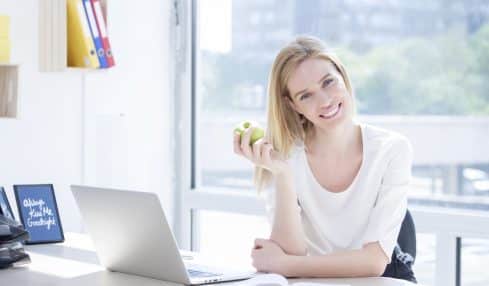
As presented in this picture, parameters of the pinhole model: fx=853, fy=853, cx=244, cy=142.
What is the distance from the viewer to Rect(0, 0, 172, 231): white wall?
11.2 feet

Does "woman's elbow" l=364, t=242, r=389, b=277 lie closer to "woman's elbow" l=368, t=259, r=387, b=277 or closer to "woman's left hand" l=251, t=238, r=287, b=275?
"woman's elbow" l=368, t=259, r=387, b=277

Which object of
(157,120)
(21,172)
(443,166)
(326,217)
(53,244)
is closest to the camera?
(326,217)

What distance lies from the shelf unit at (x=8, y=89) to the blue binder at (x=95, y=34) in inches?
18.0

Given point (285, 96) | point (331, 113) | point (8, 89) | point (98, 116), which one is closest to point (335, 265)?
point (331, 113)

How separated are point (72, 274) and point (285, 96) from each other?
0.85 metres

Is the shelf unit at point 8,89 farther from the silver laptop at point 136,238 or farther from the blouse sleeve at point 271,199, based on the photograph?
the blouse sleeve at point 271,199

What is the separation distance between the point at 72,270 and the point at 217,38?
7.07 ft

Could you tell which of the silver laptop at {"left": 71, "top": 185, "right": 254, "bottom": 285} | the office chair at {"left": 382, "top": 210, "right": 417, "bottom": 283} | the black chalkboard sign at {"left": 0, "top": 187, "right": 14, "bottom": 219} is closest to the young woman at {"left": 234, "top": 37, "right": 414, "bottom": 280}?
the office chair at {"left": 382, "top": 210, "right": 417, "bottom": 283}

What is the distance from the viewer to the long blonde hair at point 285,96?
2.59m

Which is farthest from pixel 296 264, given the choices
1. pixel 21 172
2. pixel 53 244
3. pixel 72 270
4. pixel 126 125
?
pixel 126 125

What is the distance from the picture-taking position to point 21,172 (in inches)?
135

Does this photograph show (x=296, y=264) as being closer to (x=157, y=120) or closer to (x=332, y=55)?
(x=332, y=55)

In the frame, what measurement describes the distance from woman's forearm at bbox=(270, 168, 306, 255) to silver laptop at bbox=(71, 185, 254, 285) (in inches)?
9.1

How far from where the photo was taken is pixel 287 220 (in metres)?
2.48
